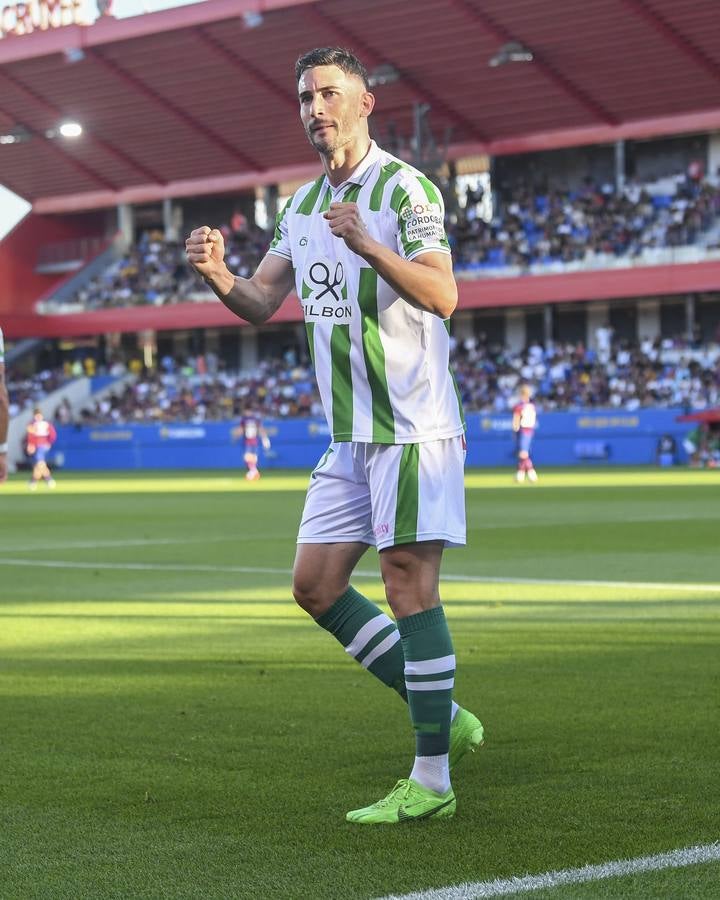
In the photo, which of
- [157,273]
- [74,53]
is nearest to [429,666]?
[74,53]

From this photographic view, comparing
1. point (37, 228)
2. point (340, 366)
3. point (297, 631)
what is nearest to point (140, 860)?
point (340, 366)

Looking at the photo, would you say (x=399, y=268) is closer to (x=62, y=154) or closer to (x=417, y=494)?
(x=417, y=494)

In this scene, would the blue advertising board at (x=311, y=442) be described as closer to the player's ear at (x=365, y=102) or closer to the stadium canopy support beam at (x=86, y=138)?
the stadium canopy support beam at (x=86, y=138)

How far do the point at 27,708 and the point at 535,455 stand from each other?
4213cm

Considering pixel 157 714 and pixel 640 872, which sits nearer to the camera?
pixel 640 872

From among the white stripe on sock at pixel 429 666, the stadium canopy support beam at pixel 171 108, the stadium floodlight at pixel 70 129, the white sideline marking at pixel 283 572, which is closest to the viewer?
the white stripe on sock at pixel 429 666

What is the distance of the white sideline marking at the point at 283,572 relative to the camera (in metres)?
12.7

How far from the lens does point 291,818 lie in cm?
515

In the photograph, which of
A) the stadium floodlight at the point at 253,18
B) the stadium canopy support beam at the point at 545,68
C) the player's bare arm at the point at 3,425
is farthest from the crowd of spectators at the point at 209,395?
the player's bare arm at the point at 3,425

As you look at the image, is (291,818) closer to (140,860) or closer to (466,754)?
(140,860)

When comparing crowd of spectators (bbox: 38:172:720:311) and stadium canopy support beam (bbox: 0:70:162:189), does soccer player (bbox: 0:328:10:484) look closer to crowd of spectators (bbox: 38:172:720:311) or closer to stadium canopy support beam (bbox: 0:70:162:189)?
crowd of spectators (bbox: 38:172:720:311)

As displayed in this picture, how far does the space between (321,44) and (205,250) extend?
4911 centimetres

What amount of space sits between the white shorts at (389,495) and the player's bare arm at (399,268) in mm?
543

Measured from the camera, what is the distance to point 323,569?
18.7 ft
